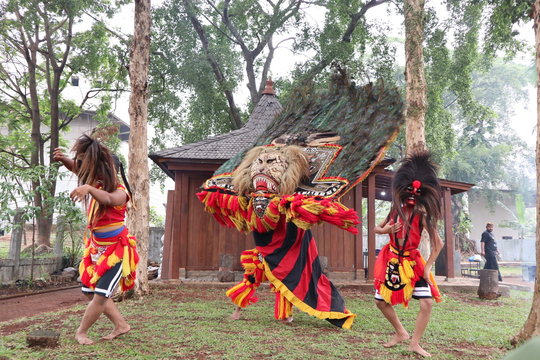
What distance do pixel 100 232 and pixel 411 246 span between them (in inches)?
115

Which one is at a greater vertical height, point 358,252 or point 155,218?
point 155,218

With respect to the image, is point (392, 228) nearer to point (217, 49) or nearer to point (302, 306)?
point (302, 306)

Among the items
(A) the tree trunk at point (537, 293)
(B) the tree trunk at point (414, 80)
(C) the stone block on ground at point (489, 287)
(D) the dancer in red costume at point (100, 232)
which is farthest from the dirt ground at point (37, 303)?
(C) the stone block on ground at point (489, 287)

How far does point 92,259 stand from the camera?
159 inches

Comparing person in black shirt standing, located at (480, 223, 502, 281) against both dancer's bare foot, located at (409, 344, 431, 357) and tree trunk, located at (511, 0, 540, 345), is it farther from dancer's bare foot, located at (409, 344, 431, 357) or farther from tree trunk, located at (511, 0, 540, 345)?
dancer's bare foot, located at (409, 344, 431, 357)

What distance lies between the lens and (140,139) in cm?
702

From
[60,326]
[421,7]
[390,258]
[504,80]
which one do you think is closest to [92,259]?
[60,326]

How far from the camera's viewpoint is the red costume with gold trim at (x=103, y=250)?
397 centimetres

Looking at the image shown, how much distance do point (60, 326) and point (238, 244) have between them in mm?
5339

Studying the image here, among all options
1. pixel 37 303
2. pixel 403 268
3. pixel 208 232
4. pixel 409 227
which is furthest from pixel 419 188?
pixel 37 303

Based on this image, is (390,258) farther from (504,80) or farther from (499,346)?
(504,80)

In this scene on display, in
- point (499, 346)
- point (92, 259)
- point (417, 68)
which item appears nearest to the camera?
point (92, 259)

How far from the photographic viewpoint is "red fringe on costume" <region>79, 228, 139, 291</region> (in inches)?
156

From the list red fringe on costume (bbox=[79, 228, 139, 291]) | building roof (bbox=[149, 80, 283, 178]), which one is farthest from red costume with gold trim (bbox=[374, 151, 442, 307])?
building roof (bbox=[149, 80, 283, 178])
